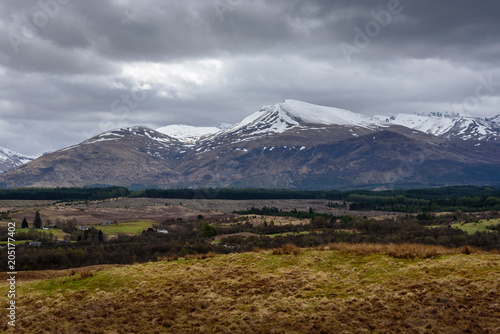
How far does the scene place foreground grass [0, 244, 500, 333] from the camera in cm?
2047

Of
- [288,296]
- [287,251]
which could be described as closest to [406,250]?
[287,251]

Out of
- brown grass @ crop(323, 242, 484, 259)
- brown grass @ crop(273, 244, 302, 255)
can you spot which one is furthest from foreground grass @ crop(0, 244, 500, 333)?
brown grass @ crop(273, 244, 302, 255)

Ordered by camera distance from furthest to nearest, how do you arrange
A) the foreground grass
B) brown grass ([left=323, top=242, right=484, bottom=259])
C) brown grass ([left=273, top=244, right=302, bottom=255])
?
1. brown grass ([left=273, top=244, right=302, bottom=255])
2. brown grass ([left=323, top=242, right=484, bottom=259])
3. the foreground grass

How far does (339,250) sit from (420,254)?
5.76 m

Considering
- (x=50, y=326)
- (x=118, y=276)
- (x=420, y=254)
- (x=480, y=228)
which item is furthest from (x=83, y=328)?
(x=480, y=228)

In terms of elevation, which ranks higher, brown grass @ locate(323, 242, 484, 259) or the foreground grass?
brown grass @ locate(323, 242, 484, 259)

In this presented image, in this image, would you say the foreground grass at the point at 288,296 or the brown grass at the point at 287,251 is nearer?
the foreground grass at the point at 288,296

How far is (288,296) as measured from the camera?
79.6ft

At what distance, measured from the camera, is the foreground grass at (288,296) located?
20.5 m

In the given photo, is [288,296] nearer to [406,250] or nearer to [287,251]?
[287,251]

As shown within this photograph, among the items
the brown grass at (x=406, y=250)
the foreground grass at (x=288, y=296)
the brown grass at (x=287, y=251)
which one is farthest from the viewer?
the brown grass at (x=287, y=251)

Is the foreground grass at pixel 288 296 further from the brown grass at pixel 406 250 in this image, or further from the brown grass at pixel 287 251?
the brown grass at pixel 287 251

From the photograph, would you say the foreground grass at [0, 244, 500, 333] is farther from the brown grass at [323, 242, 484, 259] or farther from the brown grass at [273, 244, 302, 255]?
the brown grass at [273, 244, 302, 255]

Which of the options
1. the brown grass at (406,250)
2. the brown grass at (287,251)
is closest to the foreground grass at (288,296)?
the brown grass at (406,250)
